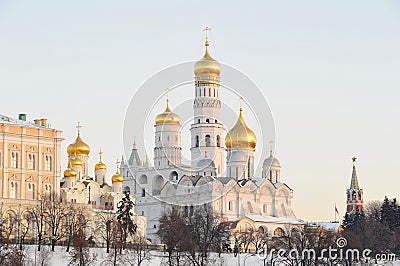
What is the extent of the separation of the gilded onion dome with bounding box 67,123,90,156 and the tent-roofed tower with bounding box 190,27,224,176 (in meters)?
10.5

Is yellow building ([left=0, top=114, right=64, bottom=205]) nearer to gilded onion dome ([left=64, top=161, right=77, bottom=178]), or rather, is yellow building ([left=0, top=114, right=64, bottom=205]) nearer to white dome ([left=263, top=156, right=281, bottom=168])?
gilded onion dome ([left=64, top=161, right=77, bottom=178])

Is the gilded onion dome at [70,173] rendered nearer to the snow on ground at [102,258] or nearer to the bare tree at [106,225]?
the bare tree at [106,225]

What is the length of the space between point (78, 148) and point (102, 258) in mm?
32580

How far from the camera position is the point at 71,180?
85.1 meters

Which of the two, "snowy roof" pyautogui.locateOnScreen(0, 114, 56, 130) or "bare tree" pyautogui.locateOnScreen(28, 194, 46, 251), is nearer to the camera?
"bare tree" pyautogui.locateOnScreen(28, 194, 46, 251)

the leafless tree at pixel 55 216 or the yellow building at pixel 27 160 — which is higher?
the yellow building at pixel 27 160

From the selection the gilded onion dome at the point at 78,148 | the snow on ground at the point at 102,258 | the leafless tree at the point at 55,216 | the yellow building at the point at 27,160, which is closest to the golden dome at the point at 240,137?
the gilded onion dome at the point at 78,148

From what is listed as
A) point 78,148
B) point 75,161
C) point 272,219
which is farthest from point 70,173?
point 272,219

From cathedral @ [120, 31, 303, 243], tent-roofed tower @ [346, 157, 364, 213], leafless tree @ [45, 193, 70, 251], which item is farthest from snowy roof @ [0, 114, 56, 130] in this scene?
tent-roofed tower @ [346, 157, 364, 213]

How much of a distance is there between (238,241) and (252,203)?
15.6m

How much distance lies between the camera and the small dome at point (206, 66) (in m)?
95.6

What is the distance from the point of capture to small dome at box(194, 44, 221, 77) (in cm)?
9556

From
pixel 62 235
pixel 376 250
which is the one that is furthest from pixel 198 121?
pixel 62 235

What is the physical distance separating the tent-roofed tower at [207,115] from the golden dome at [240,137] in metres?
1.05
